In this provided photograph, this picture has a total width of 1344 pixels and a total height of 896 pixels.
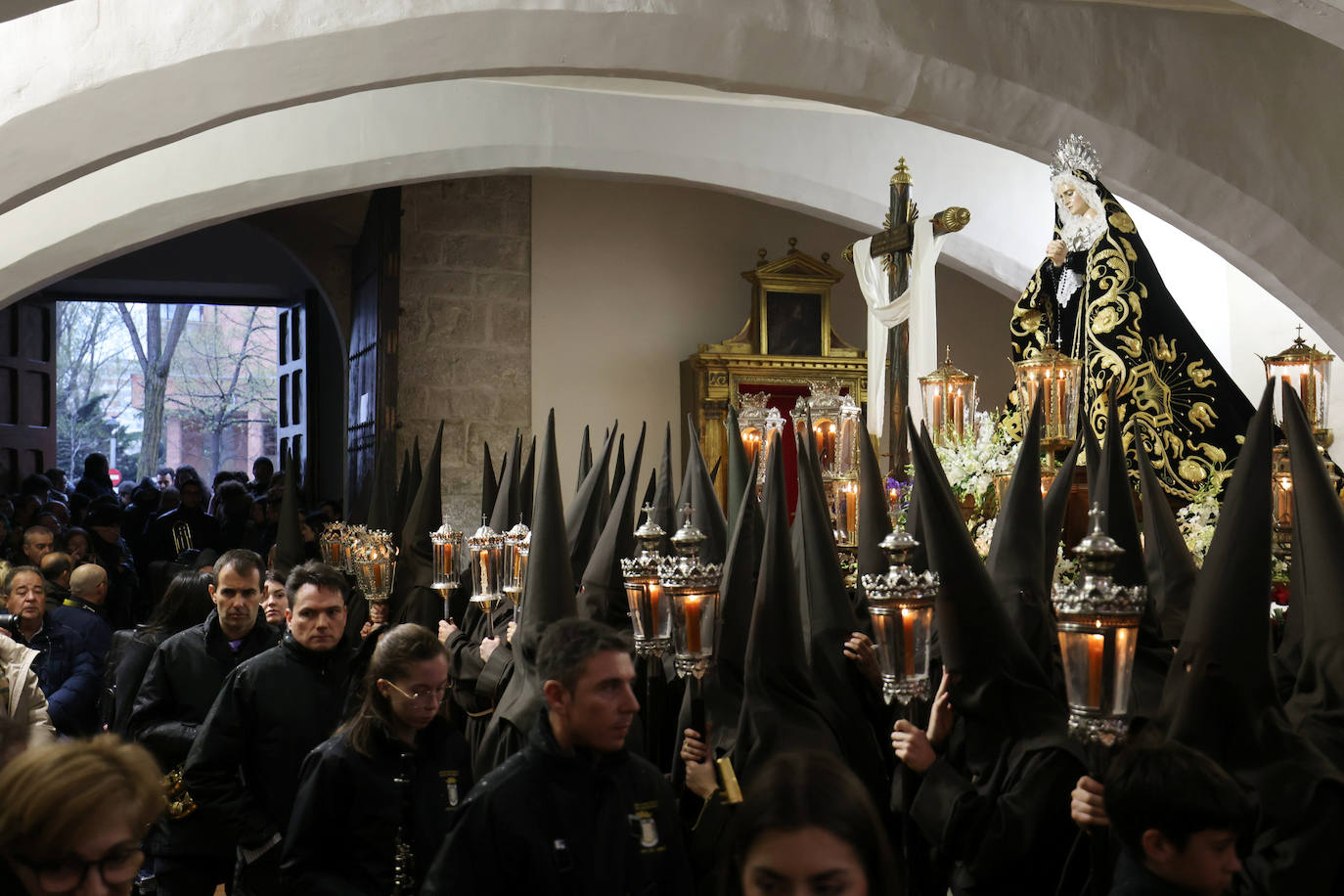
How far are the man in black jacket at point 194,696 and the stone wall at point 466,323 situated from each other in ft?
24.0

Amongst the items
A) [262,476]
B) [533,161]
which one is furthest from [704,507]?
[262,476]

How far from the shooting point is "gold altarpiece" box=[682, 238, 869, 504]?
12.5 meters

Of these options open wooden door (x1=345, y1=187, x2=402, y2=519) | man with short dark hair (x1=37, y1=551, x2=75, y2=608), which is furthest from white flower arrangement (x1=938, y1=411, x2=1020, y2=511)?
open wooden door (x1=345, y1=187, x2=402, y2=519)

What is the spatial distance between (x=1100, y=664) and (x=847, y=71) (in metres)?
4.91

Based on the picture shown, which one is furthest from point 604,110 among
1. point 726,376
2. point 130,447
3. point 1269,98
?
point 130,447

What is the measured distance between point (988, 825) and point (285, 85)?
509 centimetres

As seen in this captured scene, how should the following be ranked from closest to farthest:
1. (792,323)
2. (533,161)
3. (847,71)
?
(847,71) → (533,161) → (792,323)

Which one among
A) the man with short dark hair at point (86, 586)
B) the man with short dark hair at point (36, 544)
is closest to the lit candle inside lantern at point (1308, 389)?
the man with short dark hair at point (86, 586)

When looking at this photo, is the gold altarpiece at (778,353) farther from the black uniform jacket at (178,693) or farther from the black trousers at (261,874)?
the black trousers at (261,874)

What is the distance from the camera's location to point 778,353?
500 inches

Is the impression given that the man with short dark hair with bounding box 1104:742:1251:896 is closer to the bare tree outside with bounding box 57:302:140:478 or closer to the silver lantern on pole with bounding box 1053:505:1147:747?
the silver lantern on pole with bounding box 1053:505:1147:747

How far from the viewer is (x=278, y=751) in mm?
4035

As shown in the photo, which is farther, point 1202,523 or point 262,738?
point 1202,523

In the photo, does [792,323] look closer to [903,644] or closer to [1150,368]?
[1150,368]
